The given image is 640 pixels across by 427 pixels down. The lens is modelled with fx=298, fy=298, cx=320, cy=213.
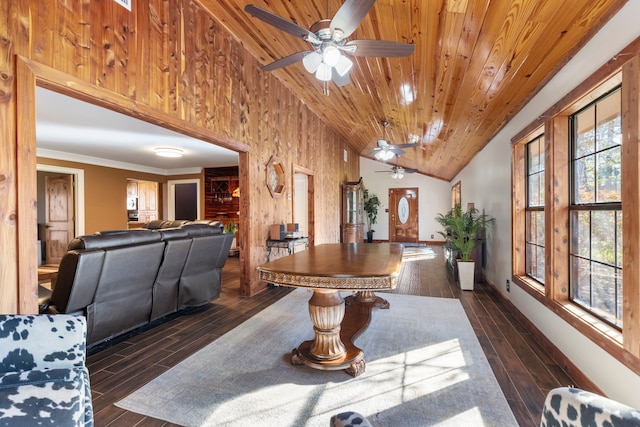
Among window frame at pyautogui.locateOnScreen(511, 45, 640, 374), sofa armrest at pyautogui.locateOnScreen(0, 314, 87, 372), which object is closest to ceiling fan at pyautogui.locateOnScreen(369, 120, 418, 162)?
window frame at pyautogui.locateOnScreen(511, 45, 640, 374)

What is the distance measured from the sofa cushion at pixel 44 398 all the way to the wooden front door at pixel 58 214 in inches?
296

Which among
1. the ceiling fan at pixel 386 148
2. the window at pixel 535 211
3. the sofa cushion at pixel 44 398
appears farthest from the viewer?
the ceiling fan at pixel 386 148

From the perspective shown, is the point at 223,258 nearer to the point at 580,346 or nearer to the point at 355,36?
the point at 355,36

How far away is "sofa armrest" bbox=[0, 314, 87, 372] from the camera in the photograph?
870 mm

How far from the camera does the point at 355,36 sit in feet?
9.54

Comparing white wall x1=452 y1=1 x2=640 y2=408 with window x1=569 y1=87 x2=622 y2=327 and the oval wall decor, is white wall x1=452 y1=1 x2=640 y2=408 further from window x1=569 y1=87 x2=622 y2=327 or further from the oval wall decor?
the oval wall decor

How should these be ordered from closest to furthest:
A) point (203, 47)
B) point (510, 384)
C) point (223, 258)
A: point (510, 384)
point (203, 47)
point (223, 258)

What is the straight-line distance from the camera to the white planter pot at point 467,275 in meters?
4.40

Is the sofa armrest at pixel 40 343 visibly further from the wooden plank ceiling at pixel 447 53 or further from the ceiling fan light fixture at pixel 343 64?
the wooden plank ceiling at pixel 447 53

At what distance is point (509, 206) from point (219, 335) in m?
3.64

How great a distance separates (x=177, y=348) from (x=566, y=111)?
3.75 meters

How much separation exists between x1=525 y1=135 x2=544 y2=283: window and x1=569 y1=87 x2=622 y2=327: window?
643 millimetres

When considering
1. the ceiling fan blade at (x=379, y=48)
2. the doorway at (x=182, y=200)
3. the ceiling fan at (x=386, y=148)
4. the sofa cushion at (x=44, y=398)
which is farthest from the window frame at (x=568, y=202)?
the doorway at (x=182, y=200)

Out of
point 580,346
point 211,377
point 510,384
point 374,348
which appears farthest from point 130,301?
point 580,346
